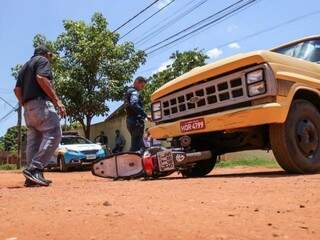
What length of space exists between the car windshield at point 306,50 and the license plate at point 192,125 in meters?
1.98

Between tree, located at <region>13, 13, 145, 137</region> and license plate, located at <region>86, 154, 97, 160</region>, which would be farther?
tree, located at <region>13, 13, 145, 137</region>

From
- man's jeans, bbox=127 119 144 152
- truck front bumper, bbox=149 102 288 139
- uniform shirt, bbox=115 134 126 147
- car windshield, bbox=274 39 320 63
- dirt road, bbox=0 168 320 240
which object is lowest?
dirt road, bbox=0 168 320 240

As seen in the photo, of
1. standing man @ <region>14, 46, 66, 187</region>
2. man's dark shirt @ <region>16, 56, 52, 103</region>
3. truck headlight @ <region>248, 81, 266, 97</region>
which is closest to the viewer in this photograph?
truck headlight @ <region>248, 81, 266, 97</region>

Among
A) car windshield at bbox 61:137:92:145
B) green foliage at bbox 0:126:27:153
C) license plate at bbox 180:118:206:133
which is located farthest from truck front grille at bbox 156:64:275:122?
green foliage at bbox 0:126:27:153

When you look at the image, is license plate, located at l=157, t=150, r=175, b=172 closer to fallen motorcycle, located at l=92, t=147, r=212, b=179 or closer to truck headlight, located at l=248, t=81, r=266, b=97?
fallen motorcycle, located at l=92, t=147, r=212, b=179

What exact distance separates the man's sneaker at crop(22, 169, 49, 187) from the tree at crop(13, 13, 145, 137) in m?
16.6

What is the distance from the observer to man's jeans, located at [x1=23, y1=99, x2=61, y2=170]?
6.25m

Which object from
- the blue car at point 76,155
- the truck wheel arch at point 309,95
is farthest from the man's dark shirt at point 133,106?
the blue car at point 76,155

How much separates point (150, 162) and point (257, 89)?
1808 millimetres

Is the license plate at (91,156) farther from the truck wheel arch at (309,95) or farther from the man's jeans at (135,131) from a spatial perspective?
the truck wheel arch at (309,95)

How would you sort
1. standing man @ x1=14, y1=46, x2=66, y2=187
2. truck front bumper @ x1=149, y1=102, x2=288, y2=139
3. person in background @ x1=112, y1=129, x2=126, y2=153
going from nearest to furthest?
1. truck front bumper @ x1=149, y1=102, x2=288, y2=139
2. standing man @ x1=14, y1=46, x2=66, y2=187
3. person in background @ x1=112, y1=129, x2=126, y2=153

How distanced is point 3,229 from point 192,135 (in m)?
4.26

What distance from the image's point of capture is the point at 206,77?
22.2 feet

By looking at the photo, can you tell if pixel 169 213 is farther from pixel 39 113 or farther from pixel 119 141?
pixel 119 141
